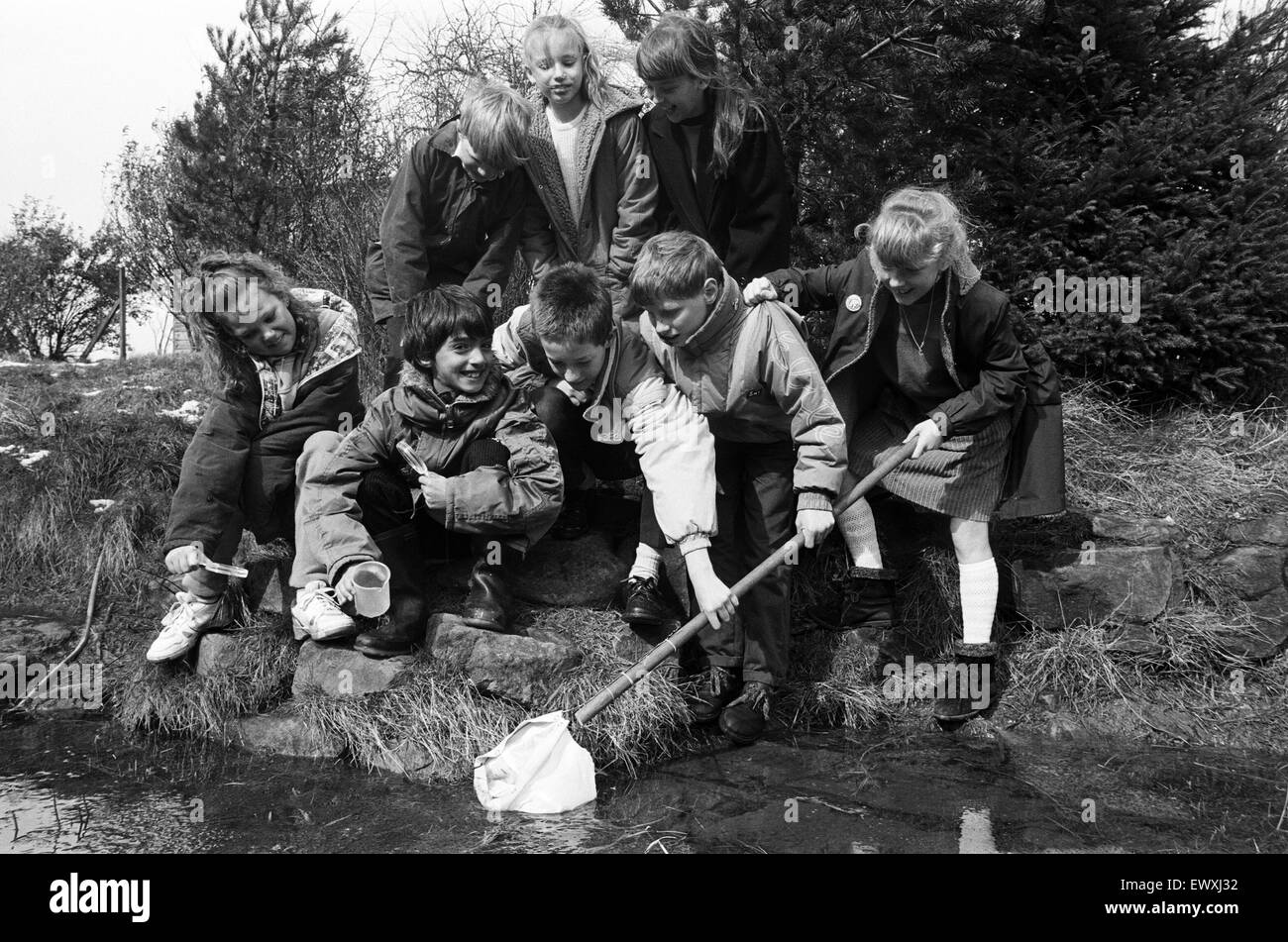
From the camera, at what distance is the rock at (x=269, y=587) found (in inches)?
159

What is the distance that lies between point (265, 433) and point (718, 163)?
2.03 metres

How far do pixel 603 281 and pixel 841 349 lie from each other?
970 mm

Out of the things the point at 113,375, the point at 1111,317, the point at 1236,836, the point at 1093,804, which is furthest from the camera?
the point at 113,375

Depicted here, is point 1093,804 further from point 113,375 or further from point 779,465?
point 113,375

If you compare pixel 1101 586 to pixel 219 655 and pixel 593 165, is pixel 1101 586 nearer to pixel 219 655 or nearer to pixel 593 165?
pixel 593 165

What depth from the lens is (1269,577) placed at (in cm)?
412

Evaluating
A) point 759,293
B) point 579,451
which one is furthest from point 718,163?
point 579,451

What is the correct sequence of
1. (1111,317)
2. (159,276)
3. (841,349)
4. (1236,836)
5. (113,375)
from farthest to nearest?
(159,276) → (113,375) → (1111,317) → (841,349) → (1236,836)

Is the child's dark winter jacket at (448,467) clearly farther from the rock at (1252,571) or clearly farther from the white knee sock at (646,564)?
the rock at (1252,571)

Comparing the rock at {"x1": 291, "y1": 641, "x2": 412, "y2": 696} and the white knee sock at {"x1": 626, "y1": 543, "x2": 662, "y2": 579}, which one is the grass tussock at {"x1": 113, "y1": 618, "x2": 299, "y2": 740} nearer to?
the rock at {"x1": 291, "y1": 641, "x2": 412, "y2": 696}

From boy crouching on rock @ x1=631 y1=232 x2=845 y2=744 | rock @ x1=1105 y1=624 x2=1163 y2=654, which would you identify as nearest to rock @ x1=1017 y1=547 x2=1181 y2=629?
rock @ x1=1105 y1=624 x2=1163 y2=654

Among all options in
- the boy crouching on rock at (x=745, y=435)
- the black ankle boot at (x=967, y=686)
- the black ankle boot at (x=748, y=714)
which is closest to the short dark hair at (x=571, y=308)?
the boy crouching on rock at (x=745, y=435)

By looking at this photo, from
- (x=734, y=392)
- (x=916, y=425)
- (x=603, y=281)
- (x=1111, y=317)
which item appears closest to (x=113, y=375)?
(x=603, y=281)
